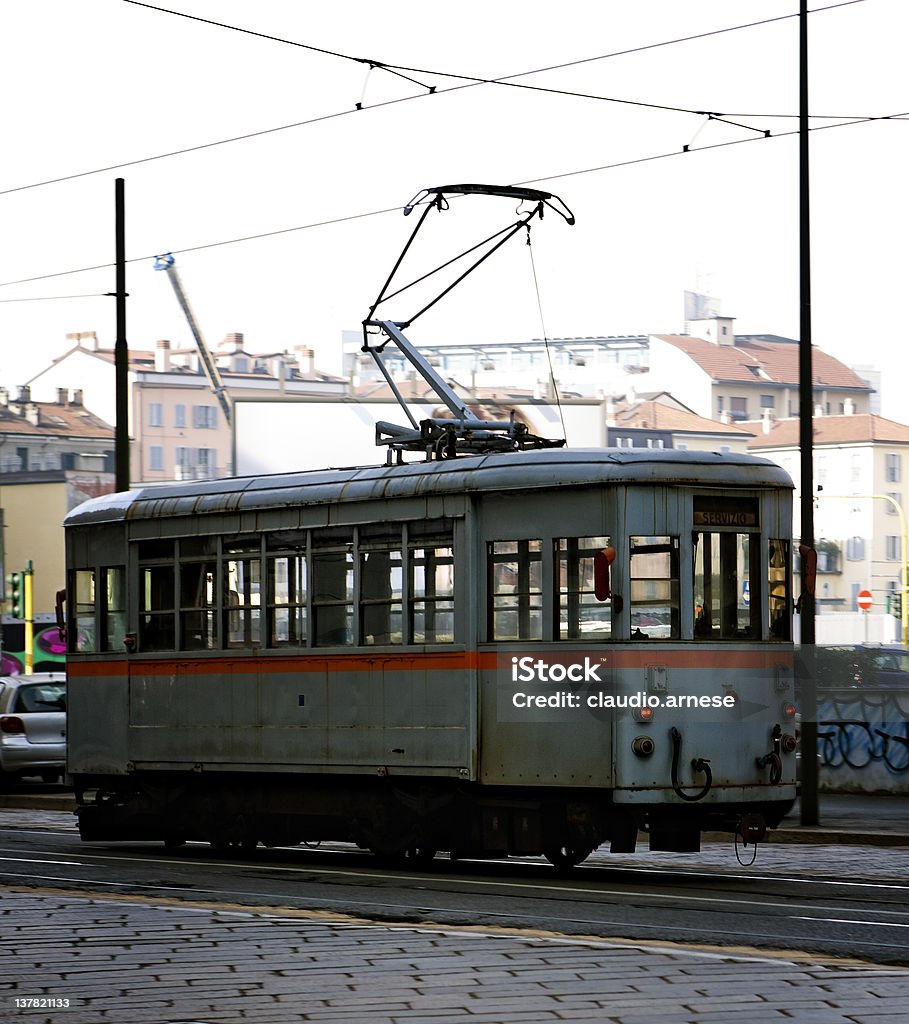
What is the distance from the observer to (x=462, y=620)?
561 inches

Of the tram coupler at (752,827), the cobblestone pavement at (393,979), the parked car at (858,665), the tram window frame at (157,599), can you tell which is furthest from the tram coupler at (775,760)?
the parked car at (858,665)

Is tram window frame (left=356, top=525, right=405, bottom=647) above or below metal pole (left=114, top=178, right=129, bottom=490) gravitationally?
below

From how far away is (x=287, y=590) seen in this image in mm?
15508

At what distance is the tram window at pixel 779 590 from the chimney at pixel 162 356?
112736 millimetres

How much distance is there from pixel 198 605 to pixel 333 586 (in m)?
1.60

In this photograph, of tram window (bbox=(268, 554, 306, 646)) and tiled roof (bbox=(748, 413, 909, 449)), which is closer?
tram window (bbox=(268, 554, 306, 646))

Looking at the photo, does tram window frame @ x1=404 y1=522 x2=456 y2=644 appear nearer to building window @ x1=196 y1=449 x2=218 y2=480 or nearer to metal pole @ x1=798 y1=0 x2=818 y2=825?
metal pole @ x1=798 y1=0 x2=818 y2=825

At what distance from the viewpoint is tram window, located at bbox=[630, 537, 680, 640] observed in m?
13.7

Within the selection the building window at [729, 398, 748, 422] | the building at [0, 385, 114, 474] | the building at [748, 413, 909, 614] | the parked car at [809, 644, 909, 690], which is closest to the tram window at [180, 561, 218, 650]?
the parked car at [809, 644, 909, 690]

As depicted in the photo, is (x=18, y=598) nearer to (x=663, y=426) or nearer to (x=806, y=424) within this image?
(x=806, y=424)

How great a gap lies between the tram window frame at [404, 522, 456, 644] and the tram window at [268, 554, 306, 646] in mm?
1097

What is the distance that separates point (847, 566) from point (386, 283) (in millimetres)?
112577

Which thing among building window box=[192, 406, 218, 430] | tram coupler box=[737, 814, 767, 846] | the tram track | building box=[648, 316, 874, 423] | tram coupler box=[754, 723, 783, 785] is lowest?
the tram track

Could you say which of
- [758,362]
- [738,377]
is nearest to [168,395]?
[738,377]
